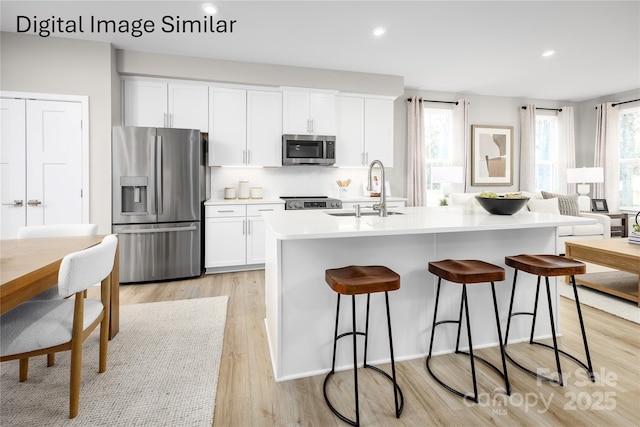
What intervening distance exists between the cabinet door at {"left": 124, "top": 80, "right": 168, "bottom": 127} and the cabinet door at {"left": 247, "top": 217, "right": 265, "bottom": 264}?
1.63 m

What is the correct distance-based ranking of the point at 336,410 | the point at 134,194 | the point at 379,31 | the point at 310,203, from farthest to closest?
the point at 310,203
the point at 134,194
the point at 379,31
the point at 336,410

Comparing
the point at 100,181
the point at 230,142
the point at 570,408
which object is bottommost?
the point at 570,408

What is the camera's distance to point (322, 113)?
468 centimetres

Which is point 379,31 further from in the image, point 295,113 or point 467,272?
point 467,272

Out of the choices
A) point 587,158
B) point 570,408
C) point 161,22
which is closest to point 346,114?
point 161,22

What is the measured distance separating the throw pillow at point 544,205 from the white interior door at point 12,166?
645cm

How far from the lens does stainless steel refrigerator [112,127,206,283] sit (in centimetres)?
373

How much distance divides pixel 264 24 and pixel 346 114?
183cm

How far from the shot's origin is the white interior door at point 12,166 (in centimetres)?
347

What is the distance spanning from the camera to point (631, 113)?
5.86 m

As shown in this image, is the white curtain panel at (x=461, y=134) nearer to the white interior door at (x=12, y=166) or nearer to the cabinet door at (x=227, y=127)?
the cabinet door at (x=227, y=127)

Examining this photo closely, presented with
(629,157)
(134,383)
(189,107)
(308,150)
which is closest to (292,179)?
(308,150)

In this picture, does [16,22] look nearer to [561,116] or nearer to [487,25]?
[487,25]

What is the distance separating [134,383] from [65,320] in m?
0.53
